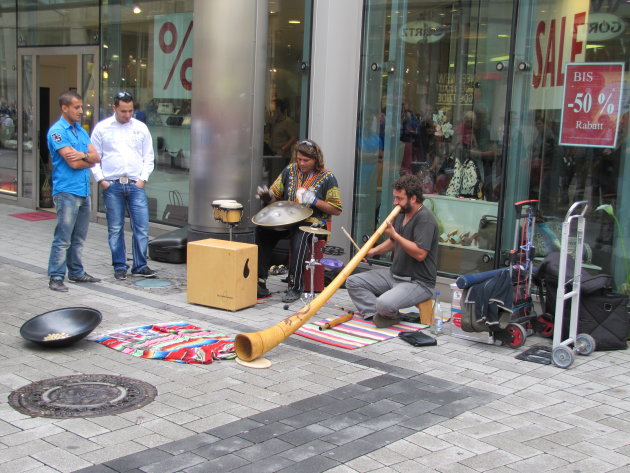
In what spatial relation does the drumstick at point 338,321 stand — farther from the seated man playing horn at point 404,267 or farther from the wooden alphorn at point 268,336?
the wooden alphorn at point 268,336

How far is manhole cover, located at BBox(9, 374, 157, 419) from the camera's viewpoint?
456 centimetres

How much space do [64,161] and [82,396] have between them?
331cm

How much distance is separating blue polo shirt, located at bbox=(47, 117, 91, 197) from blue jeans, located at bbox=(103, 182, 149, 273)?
1.55ft

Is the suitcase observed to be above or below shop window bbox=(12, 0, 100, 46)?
below

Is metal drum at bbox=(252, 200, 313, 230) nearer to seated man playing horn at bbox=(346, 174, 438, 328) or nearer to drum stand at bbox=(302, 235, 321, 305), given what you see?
drum stand at bbox=(302, 235, 321, 305)

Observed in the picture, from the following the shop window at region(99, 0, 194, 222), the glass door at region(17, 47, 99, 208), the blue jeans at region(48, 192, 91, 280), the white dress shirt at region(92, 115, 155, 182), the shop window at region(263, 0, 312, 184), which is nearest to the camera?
the blue jeans at region(48, 192, 91, 280)

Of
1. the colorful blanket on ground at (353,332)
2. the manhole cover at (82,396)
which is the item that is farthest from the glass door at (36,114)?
the manhole cover at (82,396)

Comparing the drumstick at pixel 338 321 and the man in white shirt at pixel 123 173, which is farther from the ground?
the man in white shirt at pixel 123 173

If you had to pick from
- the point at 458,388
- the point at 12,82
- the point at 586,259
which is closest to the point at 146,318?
the point at 458,388

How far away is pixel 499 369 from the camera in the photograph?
226 inches

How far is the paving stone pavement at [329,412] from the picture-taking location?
13.3 feet

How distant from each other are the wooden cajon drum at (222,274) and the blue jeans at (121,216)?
1.19m

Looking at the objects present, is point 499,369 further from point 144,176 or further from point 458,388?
point 144,176

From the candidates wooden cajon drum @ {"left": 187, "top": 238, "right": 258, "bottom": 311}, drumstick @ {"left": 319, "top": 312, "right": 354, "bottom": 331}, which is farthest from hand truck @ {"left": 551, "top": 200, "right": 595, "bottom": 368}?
wooden cajon drum @ {"left": 187, "top": 238, "right": 258, "bottom": 311}
